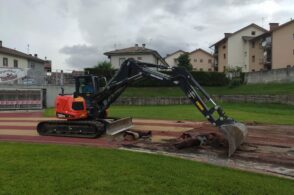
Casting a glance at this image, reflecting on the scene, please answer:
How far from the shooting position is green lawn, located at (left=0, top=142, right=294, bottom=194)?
6387 mm

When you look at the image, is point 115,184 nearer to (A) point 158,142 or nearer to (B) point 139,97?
(A) point 158,142

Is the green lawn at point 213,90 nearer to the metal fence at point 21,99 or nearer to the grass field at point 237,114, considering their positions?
the grass field at point 237,114

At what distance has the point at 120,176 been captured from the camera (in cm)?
726

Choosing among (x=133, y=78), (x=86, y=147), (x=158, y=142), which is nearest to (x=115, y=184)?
(x=86, y=147)

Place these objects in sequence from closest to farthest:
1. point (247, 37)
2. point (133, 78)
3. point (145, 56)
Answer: point (133, 78), point (145, 56), point (247, 37)

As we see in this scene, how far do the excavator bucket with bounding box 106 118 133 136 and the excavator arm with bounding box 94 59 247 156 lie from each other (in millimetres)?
858

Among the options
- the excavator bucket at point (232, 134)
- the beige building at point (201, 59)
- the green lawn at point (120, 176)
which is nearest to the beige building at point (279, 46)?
the beige building at point (201, 59)

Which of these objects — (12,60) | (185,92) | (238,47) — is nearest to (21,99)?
(185,92)

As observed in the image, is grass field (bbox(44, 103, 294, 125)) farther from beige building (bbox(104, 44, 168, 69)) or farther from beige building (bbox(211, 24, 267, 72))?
beige building (bbox(211, 24, 267, 72))

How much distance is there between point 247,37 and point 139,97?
41.1 m

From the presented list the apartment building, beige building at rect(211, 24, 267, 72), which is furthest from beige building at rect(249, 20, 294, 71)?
the apartment building

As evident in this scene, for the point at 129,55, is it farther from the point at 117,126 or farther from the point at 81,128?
the point at 81,128

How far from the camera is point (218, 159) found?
9.45 meters

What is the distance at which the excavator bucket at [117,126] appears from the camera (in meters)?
13.8
